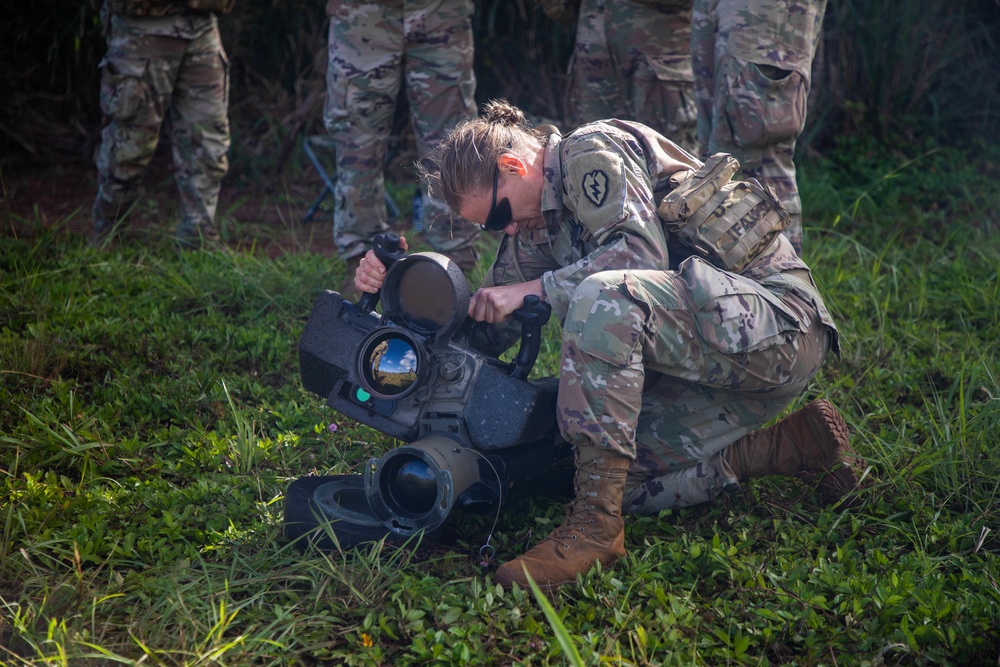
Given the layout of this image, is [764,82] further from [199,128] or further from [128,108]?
[128,108]

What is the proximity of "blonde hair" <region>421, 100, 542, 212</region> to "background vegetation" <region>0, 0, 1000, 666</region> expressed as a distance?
894mm

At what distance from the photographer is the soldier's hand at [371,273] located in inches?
95.0

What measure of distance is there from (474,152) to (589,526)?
100 centimetres

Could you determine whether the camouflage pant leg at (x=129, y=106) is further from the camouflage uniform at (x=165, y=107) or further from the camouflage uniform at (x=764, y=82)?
the camouflage uniform at (x=764, y=82)

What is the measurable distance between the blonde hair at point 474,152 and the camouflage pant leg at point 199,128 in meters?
2.60

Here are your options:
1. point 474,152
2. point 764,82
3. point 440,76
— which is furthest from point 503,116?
point 440,76

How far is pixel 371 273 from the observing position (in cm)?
242

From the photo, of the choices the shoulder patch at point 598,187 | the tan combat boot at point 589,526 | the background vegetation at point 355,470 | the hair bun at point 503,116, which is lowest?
the background vegetation at point 355,470

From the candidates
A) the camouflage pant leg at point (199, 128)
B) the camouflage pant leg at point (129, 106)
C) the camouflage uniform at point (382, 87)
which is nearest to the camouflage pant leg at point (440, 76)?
the camouflage uniform at point (382, 87)

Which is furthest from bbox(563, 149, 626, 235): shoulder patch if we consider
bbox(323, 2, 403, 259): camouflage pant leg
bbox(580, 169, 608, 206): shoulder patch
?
bbox(323, 2, 403, 259): camouflage pant leg

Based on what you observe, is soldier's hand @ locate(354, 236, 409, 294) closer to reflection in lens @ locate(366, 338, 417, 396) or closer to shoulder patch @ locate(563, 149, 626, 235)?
reflection in lens @ locate(366, 338, 417, 396)

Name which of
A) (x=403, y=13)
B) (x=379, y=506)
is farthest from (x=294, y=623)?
(x=403, y=13)

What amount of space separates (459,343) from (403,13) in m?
2.23

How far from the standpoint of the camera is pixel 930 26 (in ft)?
20.1
